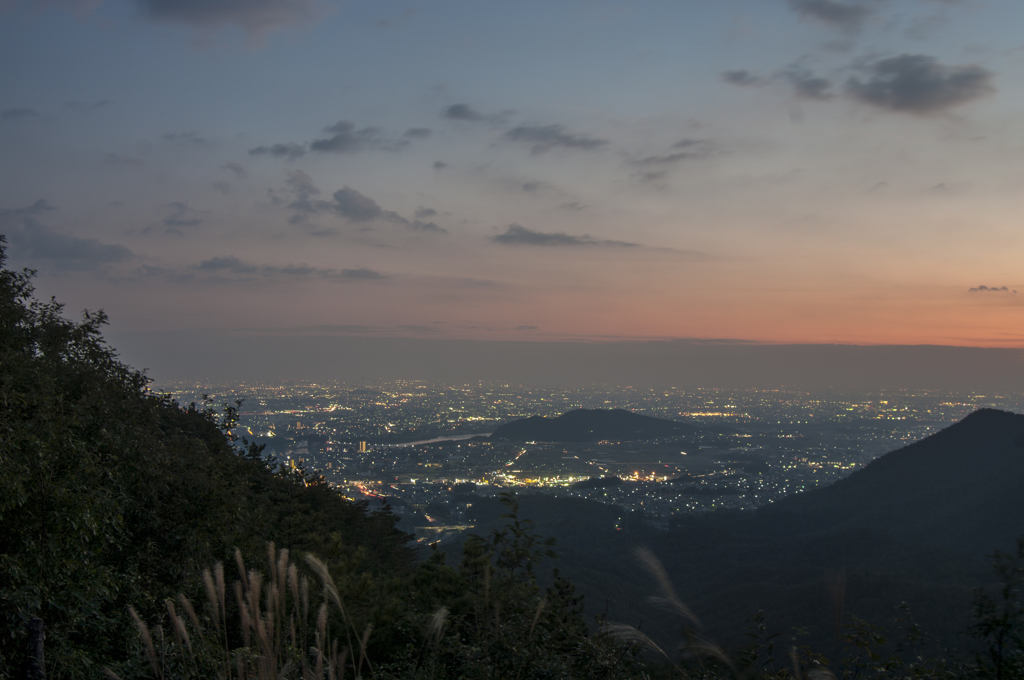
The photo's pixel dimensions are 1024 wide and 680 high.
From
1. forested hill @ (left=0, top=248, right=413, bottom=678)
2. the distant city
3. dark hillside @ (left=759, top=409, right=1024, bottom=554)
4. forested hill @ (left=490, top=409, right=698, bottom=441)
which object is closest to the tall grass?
forested hill @ (left=0, top=248, right=413, bottom=678)

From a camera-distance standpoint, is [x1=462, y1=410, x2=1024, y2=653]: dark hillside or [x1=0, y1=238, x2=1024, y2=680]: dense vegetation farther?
[x1=462, y1=410, x2=1024, y2=653]: dark hillside

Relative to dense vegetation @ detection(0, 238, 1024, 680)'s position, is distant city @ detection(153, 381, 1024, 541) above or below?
below

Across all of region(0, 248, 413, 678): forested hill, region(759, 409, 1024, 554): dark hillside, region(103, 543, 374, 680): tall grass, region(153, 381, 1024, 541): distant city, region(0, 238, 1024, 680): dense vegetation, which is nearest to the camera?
region(103, 543, 374, 680): tall grass

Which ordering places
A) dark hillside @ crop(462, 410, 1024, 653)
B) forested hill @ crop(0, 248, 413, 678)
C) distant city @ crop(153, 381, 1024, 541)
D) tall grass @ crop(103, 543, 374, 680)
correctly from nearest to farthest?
tall grass @ crop(103, 543, 374, 680) < forested hill @ crop(0, 248, 413, 678) < dark hillside @ crop(462, 410, 1024, 653) < distant city @ crop(153, 381, 1024, 541)

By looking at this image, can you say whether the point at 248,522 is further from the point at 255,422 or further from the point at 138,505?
the point at 255,422

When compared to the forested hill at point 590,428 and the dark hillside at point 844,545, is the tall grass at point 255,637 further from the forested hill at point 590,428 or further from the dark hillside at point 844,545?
the forested hill at point 590,428

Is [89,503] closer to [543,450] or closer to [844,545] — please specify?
[844,545]

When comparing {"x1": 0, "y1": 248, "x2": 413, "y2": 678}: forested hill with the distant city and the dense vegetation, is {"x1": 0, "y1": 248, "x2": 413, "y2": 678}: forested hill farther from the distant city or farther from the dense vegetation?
the distant city

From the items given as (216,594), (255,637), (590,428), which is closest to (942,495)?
(255,637)
